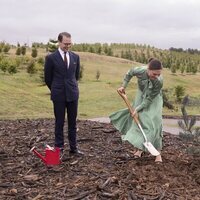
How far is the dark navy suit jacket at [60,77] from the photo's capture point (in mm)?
6543

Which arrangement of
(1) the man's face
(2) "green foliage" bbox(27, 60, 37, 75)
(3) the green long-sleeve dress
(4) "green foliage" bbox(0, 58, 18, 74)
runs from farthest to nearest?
1. (2) "green foliage" bbox(27, 60, 37, 75)
2. (4) "green foliage" bbox(0, 58, 18, 74)
3. (3) the green long-sleeve dress
4. (1) the man's face

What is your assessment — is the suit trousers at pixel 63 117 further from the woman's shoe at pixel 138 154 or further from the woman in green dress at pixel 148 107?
the woman's shoe at pixel 138 154

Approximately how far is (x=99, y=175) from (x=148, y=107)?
140 centimetres

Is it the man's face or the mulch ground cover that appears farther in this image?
the man's face

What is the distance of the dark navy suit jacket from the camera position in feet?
21.5

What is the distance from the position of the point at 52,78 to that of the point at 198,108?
14174mm

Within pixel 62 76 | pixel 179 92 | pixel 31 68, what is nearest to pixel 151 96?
pixel 62 76

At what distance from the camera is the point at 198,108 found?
65.6ft

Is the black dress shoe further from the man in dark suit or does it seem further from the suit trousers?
the man in dark suit

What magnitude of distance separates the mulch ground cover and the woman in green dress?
0.90ft

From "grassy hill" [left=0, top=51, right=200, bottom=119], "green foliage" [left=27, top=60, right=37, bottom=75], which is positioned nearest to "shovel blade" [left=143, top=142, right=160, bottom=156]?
"grassy hill" [left=0, top=51, right=200, bottom=119]

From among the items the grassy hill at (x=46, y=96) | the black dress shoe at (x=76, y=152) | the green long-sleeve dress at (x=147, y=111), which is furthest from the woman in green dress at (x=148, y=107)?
the grassy hill at (x=46, y=96)

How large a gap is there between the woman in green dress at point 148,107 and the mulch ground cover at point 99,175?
27 cm

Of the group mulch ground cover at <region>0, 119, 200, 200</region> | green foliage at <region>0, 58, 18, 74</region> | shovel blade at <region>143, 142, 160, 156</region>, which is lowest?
green foliage at <region>0, 58, 18, 74</region>
